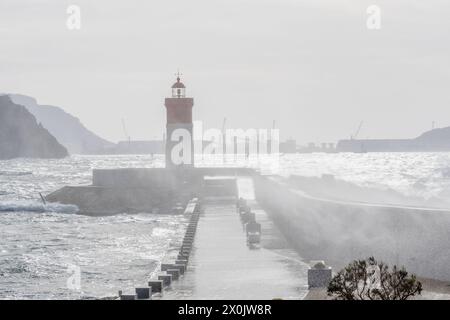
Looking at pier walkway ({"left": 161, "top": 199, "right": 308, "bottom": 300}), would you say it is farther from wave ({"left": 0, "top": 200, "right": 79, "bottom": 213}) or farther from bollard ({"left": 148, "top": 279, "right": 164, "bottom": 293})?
wave ({"left": 0, "top": 200, "right": 79, "bottom": 213})

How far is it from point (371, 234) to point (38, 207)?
54687 mm

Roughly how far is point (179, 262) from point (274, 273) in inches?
114

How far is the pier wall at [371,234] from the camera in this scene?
23500mm

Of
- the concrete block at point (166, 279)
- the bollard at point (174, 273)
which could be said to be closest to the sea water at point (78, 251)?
the bollard at point (174, 273)

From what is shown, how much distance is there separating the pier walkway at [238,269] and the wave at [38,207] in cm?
3815

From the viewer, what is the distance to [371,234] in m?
26.8

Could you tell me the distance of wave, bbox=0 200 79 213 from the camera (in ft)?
240

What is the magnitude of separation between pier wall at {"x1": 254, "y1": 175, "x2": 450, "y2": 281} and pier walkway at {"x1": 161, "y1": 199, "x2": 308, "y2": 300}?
3.54 ft

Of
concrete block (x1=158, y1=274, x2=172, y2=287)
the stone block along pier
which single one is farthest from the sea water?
concrete block (x1=158, y1=274, x2=172, y2=287)

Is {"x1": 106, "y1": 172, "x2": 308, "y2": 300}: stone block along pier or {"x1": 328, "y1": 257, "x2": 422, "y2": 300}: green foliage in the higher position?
{"x1": 328, "y1": 257, "x2": 422, "y2": 300}: green foliage

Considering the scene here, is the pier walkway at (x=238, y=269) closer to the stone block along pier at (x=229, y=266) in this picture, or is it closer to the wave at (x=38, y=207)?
the stone block along pier at (x=229, y=266)

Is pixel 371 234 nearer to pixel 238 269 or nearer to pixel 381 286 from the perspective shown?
pixel 238 269

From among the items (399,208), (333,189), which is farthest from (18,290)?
(333,189)
